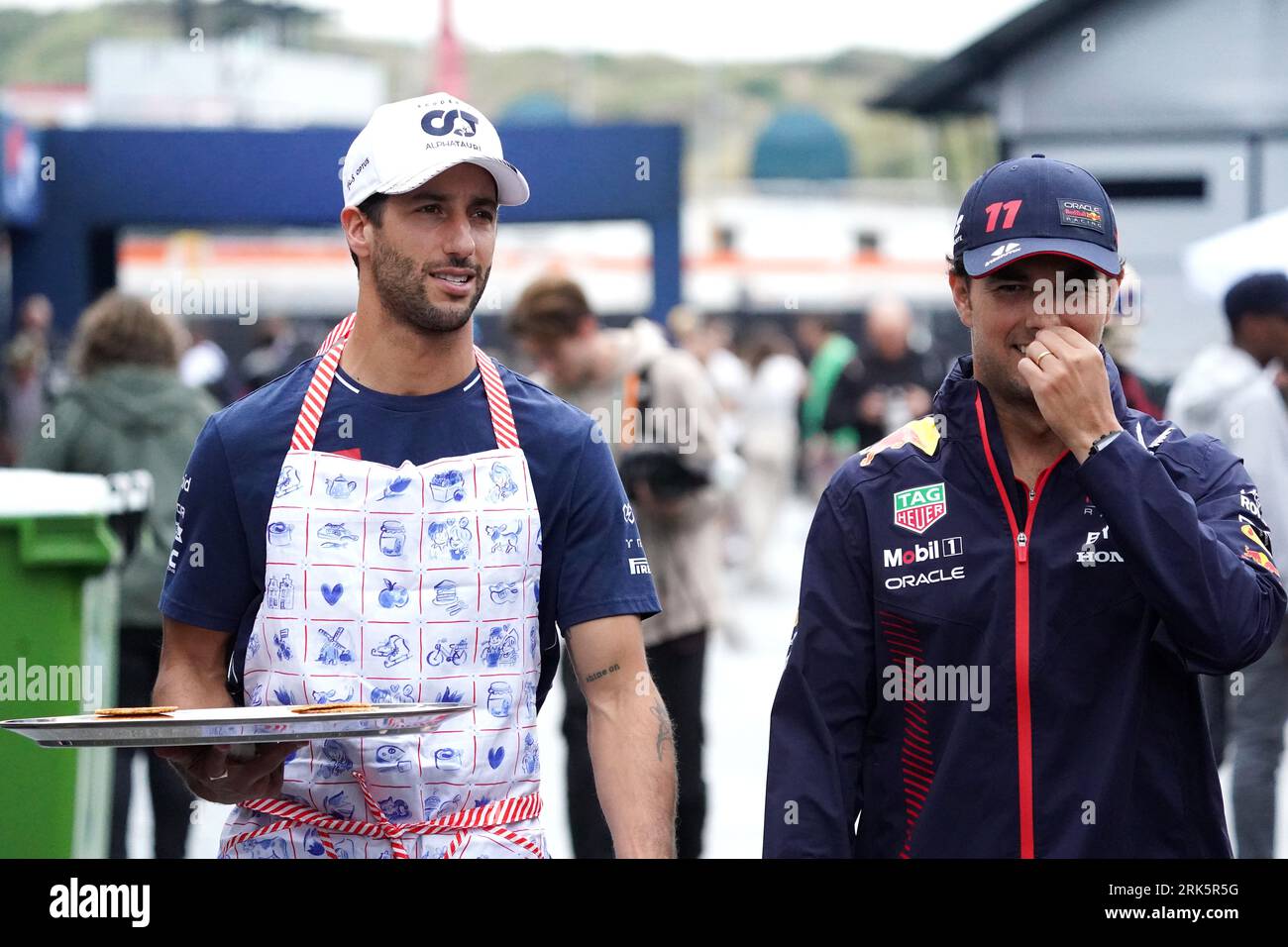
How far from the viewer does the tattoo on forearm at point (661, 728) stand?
2.82 meters

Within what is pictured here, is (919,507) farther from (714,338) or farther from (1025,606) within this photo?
(714,338)

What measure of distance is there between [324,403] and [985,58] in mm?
8988

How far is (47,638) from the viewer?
4.55 m

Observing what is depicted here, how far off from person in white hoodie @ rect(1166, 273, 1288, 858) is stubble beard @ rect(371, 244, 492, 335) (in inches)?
135

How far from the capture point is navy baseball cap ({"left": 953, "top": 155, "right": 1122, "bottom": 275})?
8.56ft

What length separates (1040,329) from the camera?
8.66ft

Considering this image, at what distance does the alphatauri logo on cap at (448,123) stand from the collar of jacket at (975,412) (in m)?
0.85

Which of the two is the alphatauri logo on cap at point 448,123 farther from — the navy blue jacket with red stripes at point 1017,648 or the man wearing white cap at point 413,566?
the navy blue jacket with red stripes at point 1017,648

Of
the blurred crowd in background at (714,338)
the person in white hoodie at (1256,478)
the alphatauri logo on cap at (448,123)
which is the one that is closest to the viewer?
the alphatauri logo on cap at (448,123)

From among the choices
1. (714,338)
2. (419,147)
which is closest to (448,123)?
(419,147)

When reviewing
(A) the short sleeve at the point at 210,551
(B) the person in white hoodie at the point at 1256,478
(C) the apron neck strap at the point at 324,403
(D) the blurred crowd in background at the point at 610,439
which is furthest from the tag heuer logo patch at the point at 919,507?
(B) the person in white hoodie at the point at 1256,478
